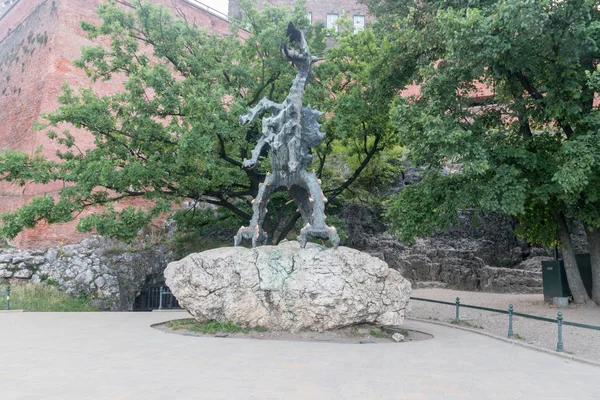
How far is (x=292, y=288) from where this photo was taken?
33.7 feet

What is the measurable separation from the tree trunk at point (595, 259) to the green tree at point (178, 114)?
305 inches

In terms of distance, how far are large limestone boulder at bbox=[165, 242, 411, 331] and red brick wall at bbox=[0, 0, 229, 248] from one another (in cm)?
1713

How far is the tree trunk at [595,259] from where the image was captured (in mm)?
16230

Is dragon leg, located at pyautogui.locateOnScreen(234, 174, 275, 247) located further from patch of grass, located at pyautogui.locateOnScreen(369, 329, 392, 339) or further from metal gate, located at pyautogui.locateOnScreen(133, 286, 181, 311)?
metal gate, located at pyautogui.locateOnScreen(133, 286, 181, 311)

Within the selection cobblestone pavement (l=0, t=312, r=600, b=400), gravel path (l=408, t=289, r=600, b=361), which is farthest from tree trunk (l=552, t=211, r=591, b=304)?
cobblestone pavement (l=0, t=312, r=600, b=400)

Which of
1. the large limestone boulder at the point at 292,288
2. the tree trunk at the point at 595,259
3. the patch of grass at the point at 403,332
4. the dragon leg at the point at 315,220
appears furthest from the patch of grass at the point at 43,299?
the tree trunk at the point at 595,259

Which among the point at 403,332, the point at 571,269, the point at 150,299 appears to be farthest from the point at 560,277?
the point at 150,299

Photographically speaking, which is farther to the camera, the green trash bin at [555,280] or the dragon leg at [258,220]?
the green trash bin at [555,280]

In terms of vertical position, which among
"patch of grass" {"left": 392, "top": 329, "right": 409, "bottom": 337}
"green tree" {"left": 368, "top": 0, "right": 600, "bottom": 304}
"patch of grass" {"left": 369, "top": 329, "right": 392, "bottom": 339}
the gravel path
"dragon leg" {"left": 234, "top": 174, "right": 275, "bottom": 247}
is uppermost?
"green tree" {"left": 368, "top": 0, "right": 600, "bottom": 304}

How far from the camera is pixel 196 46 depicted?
1898 centimetres

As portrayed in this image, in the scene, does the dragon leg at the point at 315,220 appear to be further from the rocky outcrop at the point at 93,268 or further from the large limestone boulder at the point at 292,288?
the rocky outcrop at the point at 93,268

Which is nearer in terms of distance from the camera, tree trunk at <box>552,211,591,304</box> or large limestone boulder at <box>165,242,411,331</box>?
large limestone boulder at <box>165,242,411,331</box>

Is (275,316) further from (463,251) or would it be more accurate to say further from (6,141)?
(6,141)

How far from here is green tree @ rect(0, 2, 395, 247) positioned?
1622 cm
